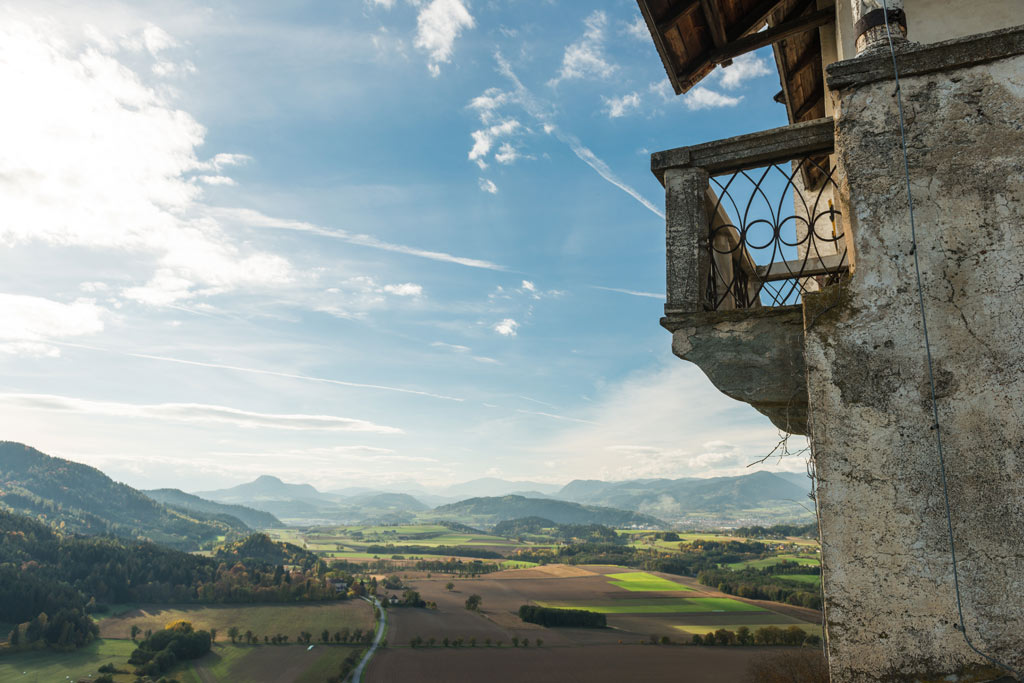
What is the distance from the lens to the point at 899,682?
3086mm

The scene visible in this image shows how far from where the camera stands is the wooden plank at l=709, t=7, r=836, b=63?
659cm

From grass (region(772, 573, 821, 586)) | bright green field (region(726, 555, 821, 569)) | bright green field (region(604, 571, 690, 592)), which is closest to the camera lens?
grass (region(772, 573, 821, 586))

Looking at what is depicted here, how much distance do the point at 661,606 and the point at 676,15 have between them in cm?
8625

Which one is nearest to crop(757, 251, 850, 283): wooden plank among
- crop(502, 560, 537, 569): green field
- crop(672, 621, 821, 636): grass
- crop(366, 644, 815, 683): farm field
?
crop(366, 644, 815, 683): farm field

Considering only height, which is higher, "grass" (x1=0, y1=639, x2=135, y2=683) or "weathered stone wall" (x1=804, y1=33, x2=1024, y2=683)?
"weathered stone wall" (x1=804, y1=33, x2=1024, y2=683)

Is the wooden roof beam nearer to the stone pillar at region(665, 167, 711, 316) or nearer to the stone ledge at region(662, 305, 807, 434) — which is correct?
the stone pillar at region(665, 167, 711, 316)

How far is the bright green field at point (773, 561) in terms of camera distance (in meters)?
102

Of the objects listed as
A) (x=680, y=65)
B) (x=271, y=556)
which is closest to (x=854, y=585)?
(x=680, y=65)

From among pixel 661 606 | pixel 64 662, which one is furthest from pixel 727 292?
pixel 64 662

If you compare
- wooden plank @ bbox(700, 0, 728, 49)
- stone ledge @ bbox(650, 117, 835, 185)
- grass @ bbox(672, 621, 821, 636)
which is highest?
wooden plank @ bbox(700, 0, 728, 49)

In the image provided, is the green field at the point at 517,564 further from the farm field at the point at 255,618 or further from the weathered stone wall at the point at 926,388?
the weathered stone wall at the point at 926,388

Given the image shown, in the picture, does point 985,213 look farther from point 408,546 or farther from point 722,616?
point 408,546

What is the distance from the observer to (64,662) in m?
73.9

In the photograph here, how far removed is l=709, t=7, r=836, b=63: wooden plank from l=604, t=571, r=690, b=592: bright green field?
9628 cm
